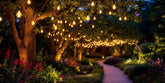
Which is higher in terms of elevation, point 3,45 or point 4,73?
point 3,45

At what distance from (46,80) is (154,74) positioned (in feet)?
22.7

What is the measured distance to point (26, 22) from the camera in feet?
24.8

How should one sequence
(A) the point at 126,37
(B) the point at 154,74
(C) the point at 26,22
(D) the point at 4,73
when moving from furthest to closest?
(A) the point at 126,37, (B) the point at 154,74, (C) the point at 26,22, (D) the point at 4,73

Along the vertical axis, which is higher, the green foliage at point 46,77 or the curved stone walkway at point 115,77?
the green foliage at point 46,77

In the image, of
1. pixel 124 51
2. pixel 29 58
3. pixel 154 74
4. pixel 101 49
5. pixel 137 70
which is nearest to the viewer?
pixel 29 58

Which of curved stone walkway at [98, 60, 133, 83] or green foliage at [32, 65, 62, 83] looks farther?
curved stone walkway at [98, 60, 133, 83]

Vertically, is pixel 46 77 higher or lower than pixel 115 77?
higher

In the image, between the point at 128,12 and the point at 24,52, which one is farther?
the point at 128,12

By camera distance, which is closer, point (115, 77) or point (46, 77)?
point (46, 77)

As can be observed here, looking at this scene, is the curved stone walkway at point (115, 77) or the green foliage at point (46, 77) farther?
the curved stone walkway at point (115, 77)

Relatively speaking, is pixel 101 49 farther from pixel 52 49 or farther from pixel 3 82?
Result: pixel 3 82

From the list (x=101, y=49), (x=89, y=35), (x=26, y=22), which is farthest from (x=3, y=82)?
(x=101, y=49)

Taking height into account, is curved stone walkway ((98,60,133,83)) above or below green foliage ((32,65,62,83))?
below

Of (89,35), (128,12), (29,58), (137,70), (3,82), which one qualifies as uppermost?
(128,12)
